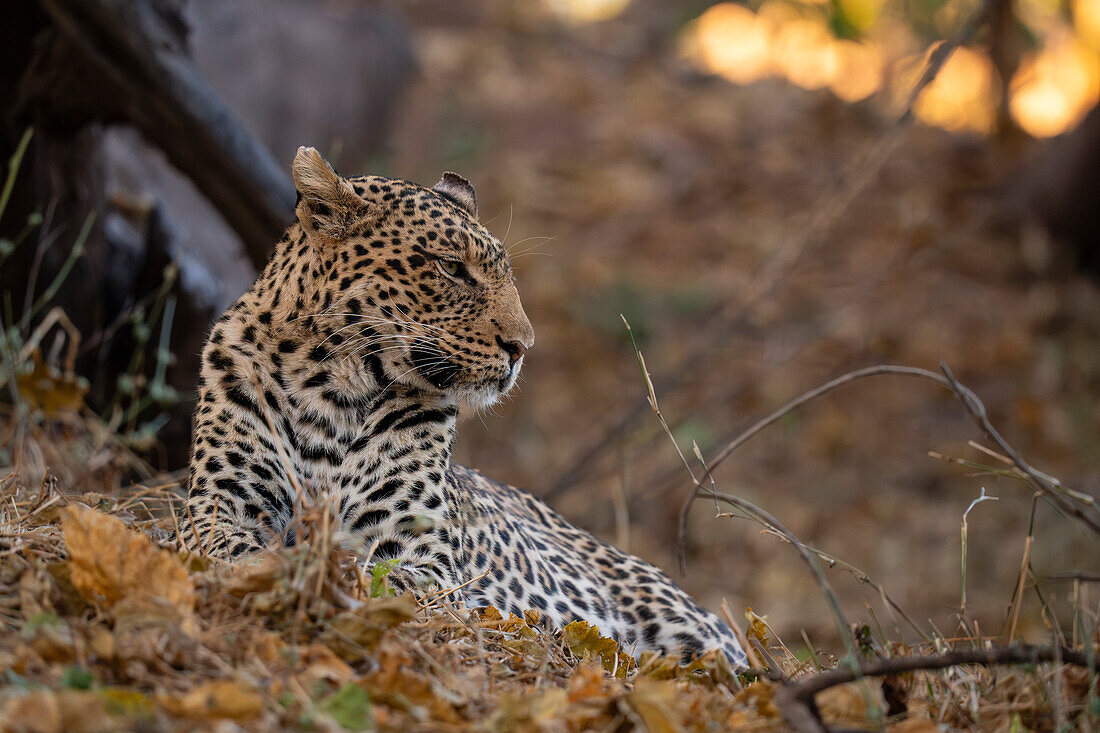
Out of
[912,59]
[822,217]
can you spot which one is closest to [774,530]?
[822,217]

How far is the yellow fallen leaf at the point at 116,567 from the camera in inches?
107

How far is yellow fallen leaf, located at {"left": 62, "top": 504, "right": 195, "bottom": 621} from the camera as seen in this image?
272cm

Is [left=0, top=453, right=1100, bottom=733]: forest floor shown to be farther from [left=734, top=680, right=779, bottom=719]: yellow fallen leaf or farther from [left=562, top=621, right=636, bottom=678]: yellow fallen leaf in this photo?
[left=562, top=621, right=636, bottom=678]: yellow fallen leaf

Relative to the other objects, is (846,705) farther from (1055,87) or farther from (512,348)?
(1055,87)

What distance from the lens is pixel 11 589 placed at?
2793 millimetres

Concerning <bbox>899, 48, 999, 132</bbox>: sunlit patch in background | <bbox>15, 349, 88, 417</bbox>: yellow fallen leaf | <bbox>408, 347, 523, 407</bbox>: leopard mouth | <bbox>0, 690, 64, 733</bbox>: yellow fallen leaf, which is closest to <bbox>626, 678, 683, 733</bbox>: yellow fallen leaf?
<bbox>0, 690, 64, 733</bbox>: yellow fallen leaf

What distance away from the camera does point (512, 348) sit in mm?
4391

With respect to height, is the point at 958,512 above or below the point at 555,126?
below

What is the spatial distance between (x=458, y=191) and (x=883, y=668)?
3136 mm

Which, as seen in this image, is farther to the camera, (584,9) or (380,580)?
(584,9)

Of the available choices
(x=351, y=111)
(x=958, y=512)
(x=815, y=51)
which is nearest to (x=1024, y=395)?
(x=958, y=512)

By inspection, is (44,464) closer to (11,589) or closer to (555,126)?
(11,589)

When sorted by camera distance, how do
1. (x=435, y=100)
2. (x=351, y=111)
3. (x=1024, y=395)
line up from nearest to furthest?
(x=1024, y=395) < (x=351, y=111) < (x=435, y=100)

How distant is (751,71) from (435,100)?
16.2 feet
